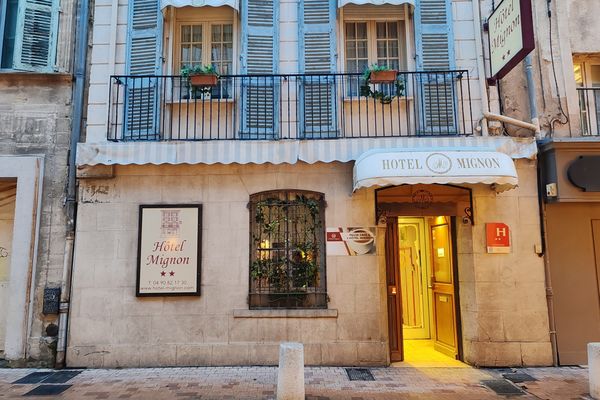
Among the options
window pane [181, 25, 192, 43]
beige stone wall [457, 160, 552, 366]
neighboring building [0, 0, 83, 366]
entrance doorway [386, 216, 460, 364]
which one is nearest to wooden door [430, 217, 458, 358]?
entrance doorway [386, 216, 460, 364]

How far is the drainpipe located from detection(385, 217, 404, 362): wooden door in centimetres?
568

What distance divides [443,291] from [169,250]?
208 inches

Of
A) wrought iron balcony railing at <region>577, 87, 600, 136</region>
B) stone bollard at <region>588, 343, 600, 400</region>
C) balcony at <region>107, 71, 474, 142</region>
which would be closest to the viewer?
stone bollard at <region>588, 343, 600, 400</region>

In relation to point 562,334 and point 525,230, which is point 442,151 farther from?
point 562,334

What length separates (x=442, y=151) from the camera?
702 centimetres

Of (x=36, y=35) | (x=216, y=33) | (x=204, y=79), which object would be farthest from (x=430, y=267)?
(x=36, y=35)

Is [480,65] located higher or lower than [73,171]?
higher

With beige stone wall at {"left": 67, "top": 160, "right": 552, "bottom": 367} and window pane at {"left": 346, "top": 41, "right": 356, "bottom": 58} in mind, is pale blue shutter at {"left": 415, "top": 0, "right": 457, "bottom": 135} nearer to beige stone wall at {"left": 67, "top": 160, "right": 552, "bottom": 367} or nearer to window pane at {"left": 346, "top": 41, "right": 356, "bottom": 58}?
window pane at {"left": 346, "top": 41, "right": 356, "bottom": 58}

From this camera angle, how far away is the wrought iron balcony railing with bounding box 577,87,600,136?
27.9 ft

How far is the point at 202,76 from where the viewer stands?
26.0ft

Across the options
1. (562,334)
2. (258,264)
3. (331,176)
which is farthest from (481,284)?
(258,264)

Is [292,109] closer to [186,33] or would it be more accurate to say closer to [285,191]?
[285,191]

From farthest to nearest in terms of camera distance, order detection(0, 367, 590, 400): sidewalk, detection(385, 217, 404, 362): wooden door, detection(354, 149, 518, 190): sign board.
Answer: detection(385, 217, 404, 362): wooden door, detection(354, 149, 518, 190): sign board, detection(0, 367, 590, 400): sidewalk

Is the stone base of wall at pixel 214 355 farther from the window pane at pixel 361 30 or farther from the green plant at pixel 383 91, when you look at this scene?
the window pane at pixel 361 30
